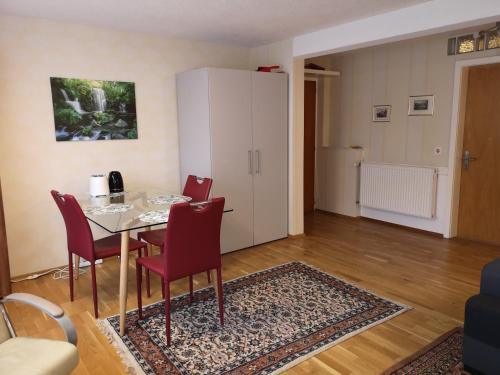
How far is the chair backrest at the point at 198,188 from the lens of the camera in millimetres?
3414

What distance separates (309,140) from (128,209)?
358cm

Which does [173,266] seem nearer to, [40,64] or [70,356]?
[70,356]

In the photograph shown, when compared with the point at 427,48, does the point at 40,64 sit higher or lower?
lower

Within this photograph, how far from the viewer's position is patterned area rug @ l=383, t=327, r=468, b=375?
216cm

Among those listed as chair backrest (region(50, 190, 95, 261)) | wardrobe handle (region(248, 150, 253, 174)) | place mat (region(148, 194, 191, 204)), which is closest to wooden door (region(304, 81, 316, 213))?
wardrobe handle (region(248, 150, 253, 174))

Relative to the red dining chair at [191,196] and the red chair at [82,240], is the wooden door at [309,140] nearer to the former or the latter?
the red dining chair at [191,196]

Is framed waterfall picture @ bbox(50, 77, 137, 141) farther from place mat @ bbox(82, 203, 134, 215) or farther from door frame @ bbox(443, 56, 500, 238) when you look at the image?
door frame @ bbox(443, 56, 500, 238)

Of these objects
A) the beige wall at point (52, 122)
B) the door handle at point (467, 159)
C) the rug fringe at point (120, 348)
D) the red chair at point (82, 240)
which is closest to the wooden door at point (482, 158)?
the door handle at point (467, 159)

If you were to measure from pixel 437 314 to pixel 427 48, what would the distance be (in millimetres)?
3278

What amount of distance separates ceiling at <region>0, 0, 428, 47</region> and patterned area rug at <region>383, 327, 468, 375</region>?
2.53 metres

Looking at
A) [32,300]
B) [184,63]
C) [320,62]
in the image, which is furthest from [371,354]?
[320,62]

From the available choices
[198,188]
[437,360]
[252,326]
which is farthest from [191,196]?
[437,360]

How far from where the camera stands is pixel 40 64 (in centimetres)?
343

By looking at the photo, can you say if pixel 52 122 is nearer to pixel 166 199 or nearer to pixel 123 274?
pixel 166 199
